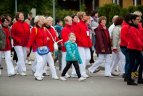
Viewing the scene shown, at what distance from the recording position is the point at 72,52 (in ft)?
48.6

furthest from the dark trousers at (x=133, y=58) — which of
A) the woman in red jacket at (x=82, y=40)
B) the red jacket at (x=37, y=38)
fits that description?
the red jacket at (x=37, y=38)

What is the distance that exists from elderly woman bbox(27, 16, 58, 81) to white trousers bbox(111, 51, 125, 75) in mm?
2184

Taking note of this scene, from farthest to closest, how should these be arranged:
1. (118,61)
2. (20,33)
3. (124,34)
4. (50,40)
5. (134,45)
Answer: (118,61) → (20,33) → (50,40) → (124,34) → (134,45)

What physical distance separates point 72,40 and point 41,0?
23.7 metres

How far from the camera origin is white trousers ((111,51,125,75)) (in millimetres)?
15875

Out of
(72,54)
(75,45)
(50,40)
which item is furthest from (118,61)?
(50,40)

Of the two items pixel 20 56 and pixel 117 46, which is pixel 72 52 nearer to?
pixel 117 46

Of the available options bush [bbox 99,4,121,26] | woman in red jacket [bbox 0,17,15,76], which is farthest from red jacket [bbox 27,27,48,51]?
bush [bbox 99,4,121,26]

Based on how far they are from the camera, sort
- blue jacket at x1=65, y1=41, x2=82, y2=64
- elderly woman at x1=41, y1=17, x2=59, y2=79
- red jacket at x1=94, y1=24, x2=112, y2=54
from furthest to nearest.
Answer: red jacket at x1=94, y1=24, x2=112, y2=54
elderly woman at x1=41, y1=17, x2=59, y2=79
blue jacket at x1=65, y1=41, x2=82, y2=64

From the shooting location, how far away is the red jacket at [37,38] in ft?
48.7

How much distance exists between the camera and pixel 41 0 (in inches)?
1506

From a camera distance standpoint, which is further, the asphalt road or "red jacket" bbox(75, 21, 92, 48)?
"red jacket" bbox(75, 21, 92, 48)

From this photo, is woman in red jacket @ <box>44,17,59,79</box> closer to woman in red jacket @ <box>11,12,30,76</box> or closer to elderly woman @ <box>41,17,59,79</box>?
elderly woman @ <box>41,17,59,79</box>

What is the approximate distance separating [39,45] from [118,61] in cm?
268
